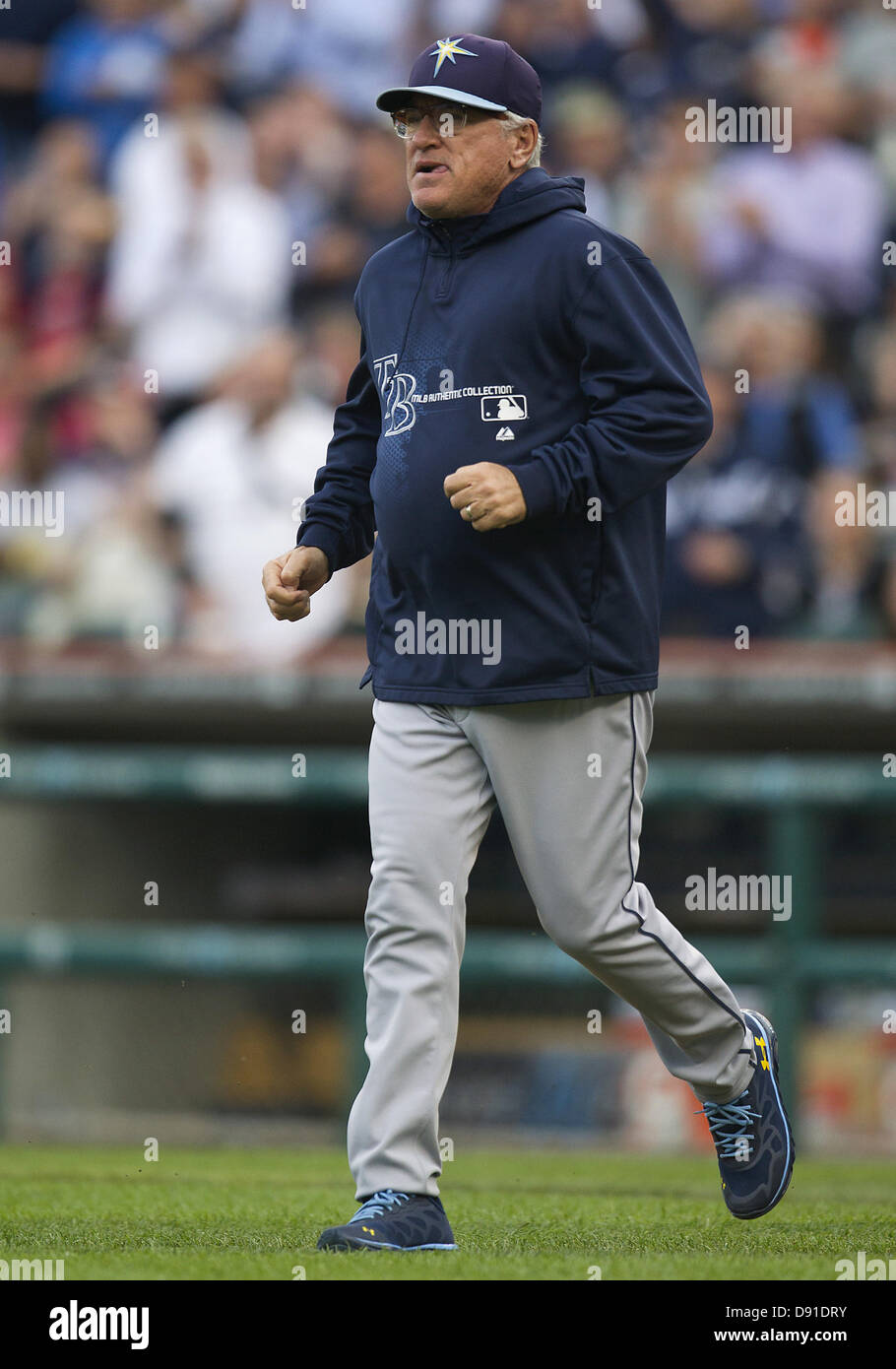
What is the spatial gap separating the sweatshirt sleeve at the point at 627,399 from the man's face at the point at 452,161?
26cm

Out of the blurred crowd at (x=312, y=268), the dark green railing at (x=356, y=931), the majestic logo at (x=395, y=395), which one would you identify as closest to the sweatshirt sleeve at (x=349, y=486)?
the majestic logo at (x=395, y=395)

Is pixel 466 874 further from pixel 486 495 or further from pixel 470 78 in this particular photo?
pixel 470 78

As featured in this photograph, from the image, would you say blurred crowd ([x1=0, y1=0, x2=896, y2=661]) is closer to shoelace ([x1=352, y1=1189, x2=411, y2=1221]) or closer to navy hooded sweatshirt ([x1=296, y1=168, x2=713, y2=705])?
navy hooded sweatshirt ([x1=296, y1=168, x2=713, y2=705])

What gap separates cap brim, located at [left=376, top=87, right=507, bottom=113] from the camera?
10.7 feet

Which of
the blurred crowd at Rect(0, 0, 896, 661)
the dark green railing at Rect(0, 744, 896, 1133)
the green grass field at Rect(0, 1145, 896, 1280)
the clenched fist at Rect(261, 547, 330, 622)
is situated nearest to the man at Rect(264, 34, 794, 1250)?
the clenched fist at Rect(261, 547, 330, 622)

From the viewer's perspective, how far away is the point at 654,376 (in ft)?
10.7

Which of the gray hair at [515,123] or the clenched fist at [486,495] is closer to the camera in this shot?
the clenched fist at [486,495]

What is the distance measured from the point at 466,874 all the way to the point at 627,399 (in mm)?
805

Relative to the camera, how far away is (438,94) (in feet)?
10.7

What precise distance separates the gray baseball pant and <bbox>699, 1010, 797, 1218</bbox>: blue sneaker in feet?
0.72

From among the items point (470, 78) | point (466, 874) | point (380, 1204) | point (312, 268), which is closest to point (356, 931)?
point (312, 268)

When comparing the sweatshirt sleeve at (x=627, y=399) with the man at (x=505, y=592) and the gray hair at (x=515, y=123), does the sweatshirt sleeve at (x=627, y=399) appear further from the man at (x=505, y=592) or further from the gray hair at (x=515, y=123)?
the gray hair at (x=515, y=123)

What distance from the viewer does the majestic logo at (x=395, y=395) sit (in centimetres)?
334

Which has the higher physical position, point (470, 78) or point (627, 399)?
point (470, 78)
